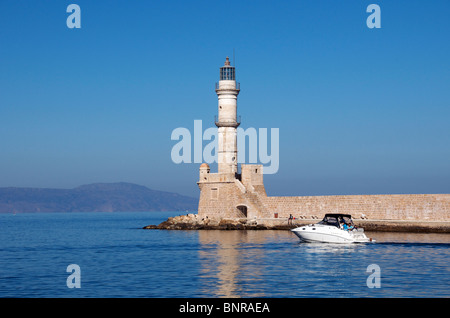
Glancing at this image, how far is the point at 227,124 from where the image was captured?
1929 inches

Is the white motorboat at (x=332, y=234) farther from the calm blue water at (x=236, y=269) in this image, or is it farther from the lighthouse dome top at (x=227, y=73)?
the lighthouse dome top at (x=227, y=73)

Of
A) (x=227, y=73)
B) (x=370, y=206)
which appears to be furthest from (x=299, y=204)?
(x=227, y=73)

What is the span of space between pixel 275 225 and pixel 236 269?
74.4ft

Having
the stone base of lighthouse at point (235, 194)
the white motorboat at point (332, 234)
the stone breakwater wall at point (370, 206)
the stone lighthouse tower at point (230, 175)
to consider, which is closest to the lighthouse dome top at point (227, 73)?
the stone lighthouse tower at point (230, 175)

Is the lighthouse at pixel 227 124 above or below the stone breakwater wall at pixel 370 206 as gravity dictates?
above

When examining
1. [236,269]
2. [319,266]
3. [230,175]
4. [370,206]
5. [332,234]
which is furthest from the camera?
[230,175]

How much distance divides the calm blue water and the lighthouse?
11.5 metres

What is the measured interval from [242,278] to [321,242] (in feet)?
42.1

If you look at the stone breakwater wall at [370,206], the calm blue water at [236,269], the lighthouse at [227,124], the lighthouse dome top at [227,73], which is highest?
the lighthouse dome top at [227,73]

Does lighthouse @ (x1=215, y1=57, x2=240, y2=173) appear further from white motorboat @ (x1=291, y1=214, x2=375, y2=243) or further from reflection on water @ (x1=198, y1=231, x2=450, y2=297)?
white motorboat @ (x1=291, y1=214, x2=375, y2=243)

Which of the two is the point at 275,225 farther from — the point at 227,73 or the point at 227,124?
the point at 227,73

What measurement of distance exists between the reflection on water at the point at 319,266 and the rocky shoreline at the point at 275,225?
112 cm

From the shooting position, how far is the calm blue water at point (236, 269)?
66.7 feet
